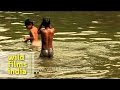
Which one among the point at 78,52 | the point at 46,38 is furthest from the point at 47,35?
the point at 78,52

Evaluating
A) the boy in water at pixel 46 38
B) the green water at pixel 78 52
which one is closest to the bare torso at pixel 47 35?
the boy in water at pixel 46 38

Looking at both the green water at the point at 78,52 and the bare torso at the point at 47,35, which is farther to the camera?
the bare torso at the point at 47,35

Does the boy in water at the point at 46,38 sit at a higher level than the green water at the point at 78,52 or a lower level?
higher

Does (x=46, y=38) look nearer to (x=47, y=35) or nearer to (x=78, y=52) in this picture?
(x=47, y=35)

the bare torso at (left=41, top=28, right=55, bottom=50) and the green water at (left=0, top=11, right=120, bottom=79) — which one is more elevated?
the bare torso at (left=41, top=28, right=55, bottom=50)

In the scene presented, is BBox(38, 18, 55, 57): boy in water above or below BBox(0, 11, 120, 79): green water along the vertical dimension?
above

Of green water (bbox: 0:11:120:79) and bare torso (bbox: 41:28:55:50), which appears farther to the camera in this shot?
bare torso (bbox: 41:28:55:50)

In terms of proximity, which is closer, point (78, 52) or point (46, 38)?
point (46, 38)

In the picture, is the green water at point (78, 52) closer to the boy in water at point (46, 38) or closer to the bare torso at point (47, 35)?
the boy in water at point (46, 38)

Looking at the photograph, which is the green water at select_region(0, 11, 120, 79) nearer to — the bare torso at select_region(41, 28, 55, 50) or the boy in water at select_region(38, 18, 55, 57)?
the boy in water at select_region(38, 18, 55, 57)

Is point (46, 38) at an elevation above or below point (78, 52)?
above

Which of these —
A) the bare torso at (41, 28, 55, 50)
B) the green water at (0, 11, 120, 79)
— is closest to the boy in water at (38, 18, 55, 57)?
the bare torso at (41, 28, 55, 50)
